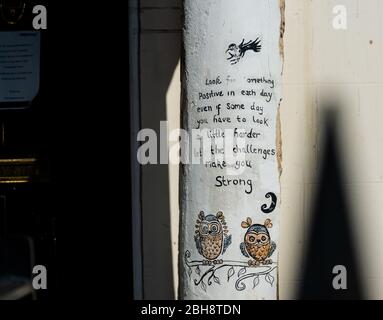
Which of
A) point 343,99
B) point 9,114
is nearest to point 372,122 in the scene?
point 343,99

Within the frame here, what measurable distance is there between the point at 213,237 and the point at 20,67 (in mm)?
2089

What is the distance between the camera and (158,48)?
5.47 meters

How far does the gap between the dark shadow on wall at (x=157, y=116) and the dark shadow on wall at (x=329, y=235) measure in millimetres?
920

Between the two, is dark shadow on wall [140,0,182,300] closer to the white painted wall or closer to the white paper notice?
the white painted wall

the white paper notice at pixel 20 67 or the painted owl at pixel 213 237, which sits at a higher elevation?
the white paper notice at pixel 20 67

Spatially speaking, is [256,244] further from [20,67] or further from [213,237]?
[20,67]

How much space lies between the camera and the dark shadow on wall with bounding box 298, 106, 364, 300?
535 centimetres

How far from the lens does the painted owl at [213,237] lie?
405 cm

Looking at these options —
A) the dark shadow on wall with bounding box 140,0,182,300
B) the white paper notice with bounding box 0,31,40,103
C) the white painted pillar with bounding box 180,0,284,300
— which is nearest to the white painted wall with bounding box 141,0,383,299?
the dark shadow on wall with bounding box 140,0,182,300

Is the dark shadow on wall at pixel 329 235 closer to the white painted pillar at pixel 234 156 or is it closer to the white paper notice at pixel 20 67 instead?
the white painted pillar at pixel 234 156

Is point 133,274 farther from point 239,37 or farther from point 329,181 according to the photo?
point 239,37

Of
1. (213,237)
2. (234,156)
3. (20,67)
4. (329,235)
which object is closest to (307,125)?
(329,235)

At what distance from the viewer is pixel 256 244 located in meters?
4.07

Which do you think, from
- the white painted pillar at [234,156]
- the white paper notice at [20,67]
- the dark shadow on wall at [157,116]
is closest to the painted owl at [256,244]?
the white painted pillar at [234,156]
